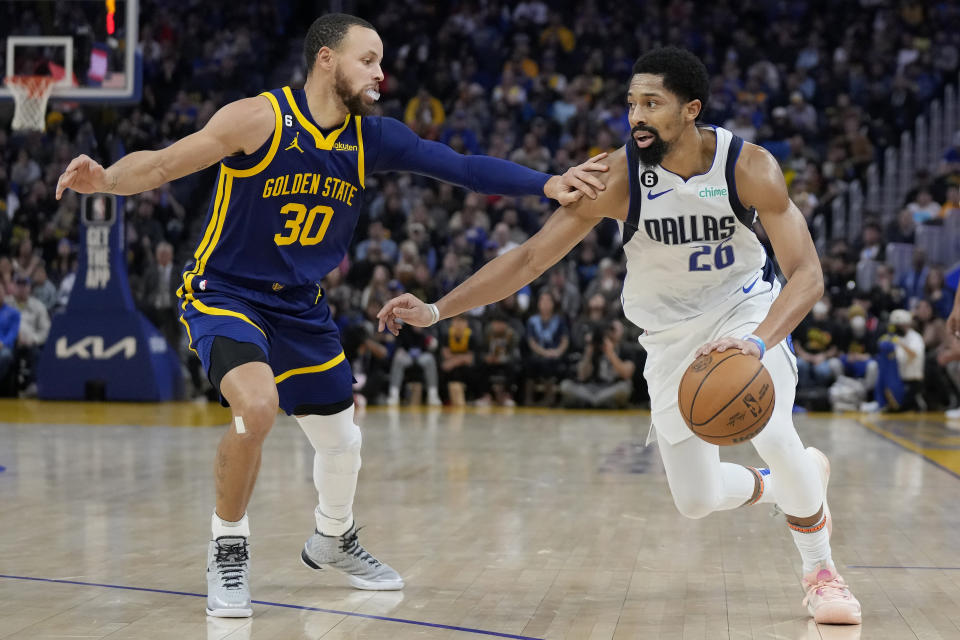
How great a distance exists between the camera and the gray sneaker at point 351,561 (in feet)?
15.8

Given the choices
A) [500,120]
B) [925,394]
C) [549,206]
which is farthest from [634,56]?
[925,394]

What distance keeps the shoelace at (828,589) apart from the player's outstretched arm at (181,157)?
Result: 262cm

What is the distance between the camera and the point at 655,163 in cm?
443

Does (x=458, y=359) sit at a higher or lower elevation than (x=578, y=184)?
lower

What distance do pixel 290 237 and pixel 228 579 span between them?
1295 mm

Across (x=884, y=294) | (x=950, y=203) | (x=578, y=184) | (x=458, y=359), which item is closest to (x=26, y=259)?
(x=458, y=359)

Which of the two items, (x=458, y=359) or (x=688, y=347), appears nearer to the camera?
(x=688, y=347)

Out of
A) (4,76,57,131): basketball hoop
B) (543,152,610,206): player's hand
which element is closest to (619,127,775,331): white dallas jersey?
(543,152,610,206): player's hand

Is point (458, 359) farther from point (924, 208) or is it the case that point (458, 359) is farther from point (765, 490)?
point (765, 490)

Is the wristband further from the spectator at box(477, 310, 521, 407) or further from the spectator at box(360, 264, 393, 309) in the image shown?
the spectator at box(360, 264, 393, 309)

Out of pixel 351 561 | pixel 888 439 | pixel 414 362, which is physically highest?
pixel 414 362

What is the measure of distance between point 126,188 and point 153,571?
5.79 ft

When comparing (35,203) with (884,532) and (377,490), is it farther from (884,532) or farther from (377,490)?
(884,532)

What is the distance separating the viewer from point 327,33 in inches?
184
